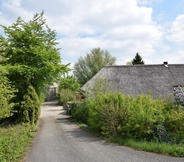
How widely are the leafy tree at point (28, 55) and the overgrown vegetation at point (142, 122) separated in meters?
6.16

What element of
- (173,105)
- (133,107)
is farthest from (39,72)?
(173,105)

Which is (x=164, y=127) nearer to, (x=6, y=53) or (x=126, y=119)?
(x=126, y=119)

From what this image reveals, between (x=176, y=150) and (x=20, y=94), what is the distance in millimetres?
11818

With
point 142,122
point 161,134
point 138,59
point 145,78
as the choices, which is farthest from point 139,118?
point 138,59

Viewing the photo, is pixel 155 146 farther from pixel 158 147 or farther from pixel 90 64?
pixel 90 64

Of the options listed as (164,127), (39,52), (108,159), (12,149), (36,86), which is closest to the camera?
(108,159)

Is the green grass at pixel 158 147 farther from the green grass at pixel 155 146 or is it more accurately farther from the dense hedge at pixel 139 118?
the dense hedge at pixel 139 118

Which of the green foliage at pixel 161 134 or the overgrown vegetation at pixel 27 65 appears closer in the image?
the green foliage at pixel 161 134

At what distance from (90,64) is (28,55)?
35450 mm

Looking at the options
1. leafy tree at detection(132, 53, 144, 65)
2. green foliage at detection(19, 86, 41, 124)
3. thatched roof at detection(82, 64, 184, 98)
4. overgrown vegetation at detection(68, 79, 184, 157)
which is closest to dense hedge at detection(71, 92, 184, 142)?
Result: overgrown vegetation at detection(68, 79, 184, 157)

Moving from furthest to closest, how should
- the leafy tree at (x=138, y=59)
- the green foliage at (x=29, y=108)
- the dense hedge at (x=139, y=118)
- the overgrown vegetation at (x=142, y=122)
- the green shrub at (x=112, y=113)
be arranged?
the leafy tree at (x=138, y=59) → the green foliage at (x=29, y=108) → the green shrub at (x=112, y=113) → the dense hedge at (x=139, y=118) → the overgrown vegetation at (x=142, y=122)

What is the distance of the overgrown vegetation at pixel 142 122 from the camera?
7.87m

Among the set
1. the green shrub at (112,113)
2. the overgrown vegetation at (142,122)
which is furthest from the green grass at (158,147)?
the green shrub at (112,113)

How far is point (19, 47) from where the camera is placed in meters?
15.1
